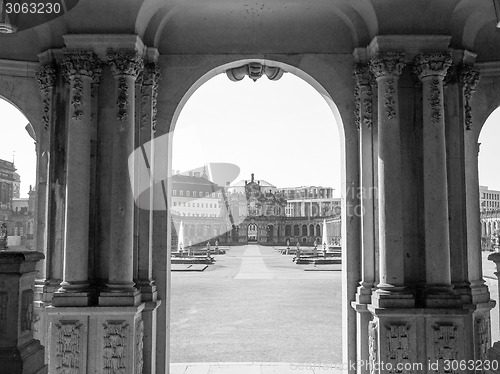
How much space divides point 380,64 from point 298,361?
20.3 feet

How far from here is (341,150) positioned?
977cm

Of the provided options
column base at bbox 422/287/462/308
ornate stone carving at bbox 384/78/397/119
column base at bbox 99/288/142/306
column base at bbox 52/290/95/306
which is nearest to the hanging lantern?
column base at bbox 52/290/95/306

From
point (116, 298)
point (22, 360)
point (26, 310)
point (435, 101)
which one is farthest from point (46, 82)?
point (435, 101)

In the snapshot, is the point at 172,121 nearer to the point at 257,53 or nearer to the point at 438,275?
the point at 257,53

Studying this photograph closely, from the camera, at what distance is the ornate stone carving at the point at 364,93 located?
29.7 ft

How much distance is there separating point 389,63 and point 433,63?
0.70 metres

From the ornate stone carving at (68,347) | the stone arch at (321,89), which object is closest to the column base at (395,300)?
the stone arch at (321,89)

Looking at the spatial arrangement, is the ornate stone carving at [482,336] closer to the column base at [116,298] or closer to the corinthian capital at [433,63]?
the corinthian capital at [433,63]

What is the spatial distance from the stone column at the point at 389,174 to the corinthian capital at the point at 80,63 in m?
4.68

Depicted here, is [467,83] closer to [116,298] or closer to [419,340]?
[419,340]

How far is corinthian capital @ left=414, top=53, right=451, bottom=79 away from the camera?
27.5 feet

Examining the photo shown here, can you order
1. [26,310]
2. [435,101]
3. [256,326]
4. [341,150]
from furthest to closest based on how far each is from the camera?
[256,326], [341,150], [435,101], [26,310]

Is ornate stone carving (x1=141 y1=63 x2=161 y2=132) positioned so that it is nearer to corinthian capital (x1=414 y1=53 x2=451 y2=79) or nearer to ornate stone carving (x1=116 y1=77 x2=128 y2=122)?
ornate stone carving (x1=116 y1=77 x2=128 y2=122)

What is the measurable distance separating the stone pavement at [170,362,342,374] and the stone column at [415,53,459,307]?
3.01m
